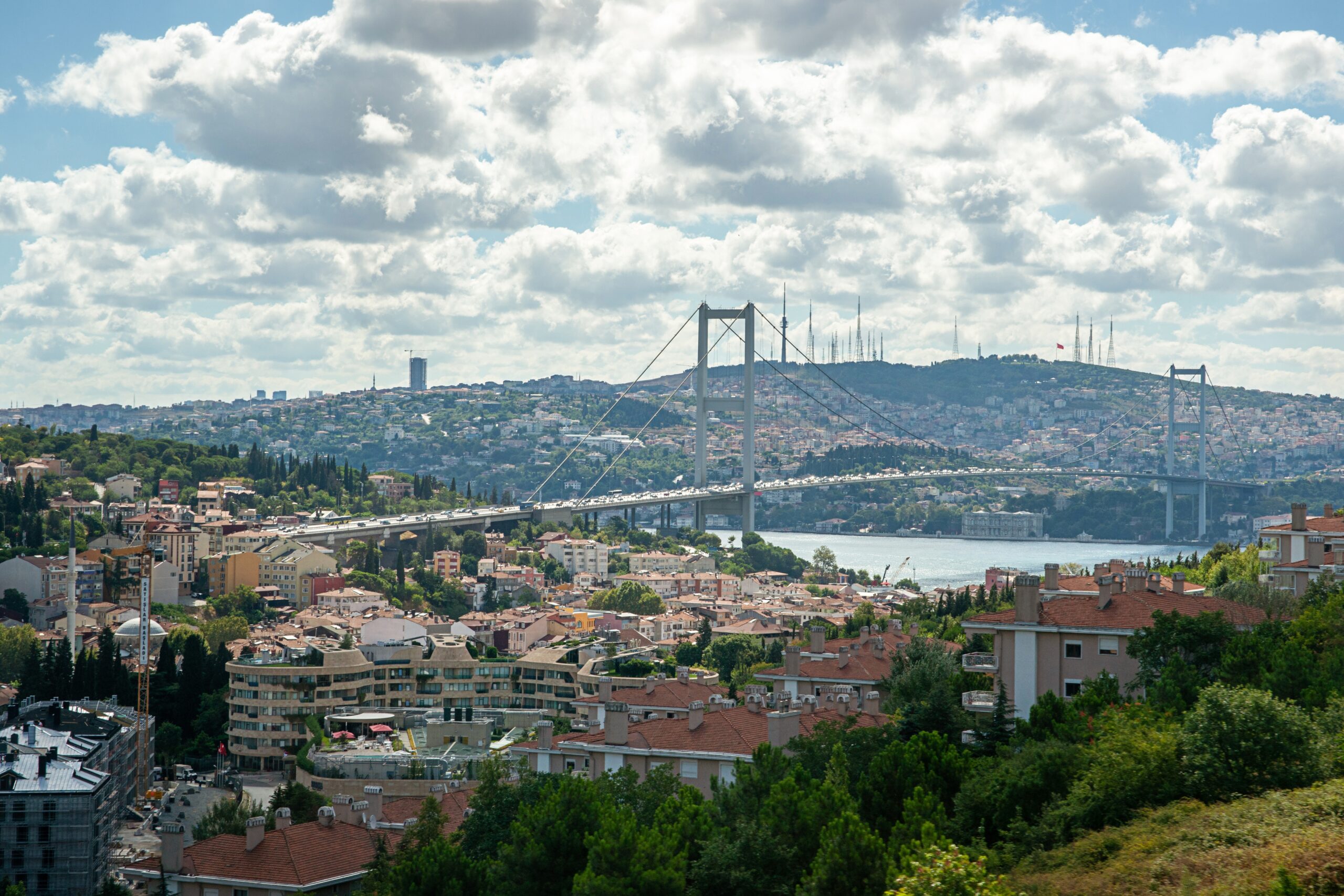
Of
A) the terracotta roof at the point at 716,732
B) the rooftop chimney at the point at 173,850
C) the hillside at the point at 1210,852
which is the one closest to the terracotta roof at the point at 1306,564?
the terracotta roof at the point at 716,732

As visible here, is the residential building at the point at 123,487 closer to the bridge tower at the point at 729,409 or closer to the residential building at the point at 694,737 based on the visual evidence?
the bridge tower at the point at 729,409

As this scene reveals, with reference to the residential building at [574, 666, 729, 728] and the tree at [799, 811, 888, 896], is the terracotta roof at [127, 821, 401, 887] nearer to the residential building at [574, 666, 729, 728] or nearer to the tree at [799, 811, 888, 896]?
the residential building at [574, 666, 729, 728]

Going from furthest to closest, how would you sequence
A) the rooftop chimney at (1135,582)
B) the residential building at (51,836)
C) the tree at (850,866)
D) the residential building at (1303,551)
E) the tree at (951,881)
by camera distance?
the residential building at (51,836) → the residential building at (1303,551) → the rooftop chimney at (1135,582) → the tree at (850,866) → the tree at (951,881)

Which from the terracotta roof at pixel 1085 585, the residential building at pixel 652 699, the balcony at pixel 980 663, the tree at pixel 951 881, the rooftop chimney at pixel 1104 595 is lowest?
the residential building at pixel 652 699

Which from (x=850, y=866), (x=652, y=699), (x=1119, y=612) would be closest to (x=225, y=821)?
(x=652, y=699)

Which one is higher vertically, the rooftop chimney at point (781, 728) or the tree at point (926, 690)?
the tree at point (926, 690)

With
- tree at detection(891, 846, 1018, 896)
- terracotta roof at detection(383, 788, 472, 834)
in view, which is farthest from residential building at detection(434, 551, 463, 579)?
tree at detection(891, 846, 1018, 896)

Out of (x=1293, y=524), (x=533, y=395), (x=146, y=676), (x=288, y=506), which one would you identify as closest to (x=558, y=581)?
(x=288, y=506)
